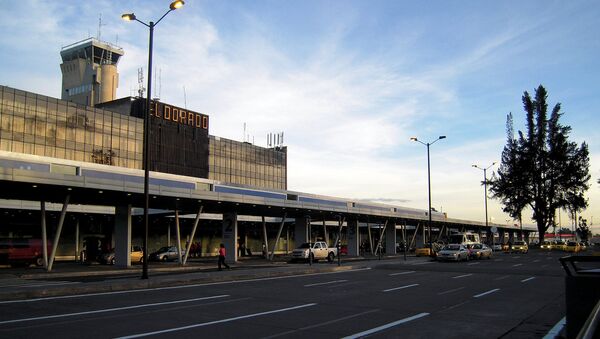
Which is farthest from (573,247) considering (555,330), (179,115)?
(179,115)

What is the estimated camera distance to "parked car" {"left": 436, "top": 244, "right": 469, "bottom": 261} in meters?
40.8

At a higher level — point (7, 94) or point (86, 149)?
point (7, 94)

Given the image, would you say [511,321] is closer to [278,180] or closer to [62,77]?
[278,180]

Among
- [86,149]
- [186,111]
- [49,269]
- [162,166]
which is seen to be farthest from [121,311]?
[186,111]

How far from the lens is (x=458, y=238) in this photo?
5325cm

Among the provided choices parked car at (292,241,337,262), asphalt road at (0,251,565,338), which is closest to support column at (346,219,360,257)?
parked car at (292,241,337,262)

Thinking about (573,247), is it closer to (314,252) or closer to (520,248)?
(520,248)

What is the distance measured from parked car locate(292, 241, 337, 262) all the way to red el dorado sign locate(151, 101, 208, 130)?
64468 mm

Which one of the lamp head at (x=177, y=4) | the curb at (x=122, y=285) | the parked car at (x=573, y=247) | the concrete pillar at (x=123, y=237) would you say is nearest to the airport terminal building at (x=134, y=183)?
the concrete pillar at (x=123, y=237)

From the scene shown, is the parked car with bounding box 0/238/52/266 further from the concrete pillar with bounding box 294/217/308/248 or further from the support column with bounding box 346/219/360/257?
the support column with bounding box 346/219/360/257

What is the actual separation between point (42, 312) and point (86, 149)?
79.5 meters

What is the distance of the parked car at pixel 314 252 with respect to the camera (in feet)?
135

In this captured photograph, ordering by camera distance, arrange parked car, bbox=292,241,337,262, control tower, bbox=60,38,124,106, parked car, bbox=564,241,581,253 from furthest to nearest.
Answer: control tower, bbox=60,38,124,106
parked car, bbox=564,241,581,253
parked car, bbox=292,241,337,262

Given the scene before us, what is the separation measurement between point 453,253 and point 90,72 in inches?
4055
